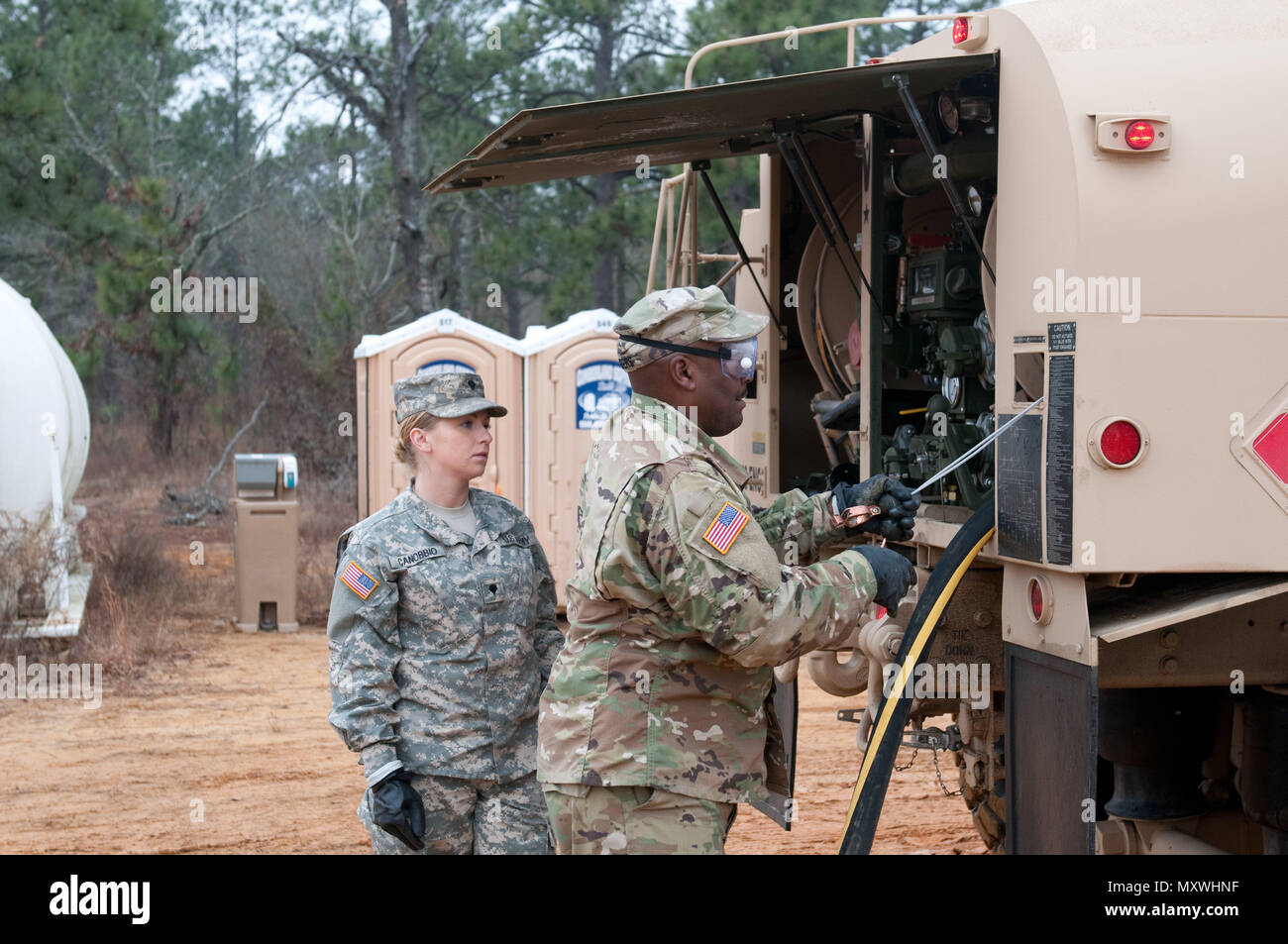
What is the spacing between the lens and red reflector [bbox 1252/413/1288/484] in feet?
12.2

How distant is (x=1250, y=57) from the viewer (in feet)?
12.5

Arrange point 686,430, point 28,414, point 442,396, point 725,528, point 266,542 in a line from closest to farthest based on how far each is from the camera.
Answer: point 725,528 → point 686,430 → point 442,396 → point 28,414 → point 266,542

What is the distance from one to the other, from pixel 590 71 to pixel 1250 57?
1859 cm

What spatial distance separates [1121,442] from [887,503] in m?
0.60

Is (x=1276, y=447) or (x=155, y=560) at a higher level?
(x=1276, y=447)

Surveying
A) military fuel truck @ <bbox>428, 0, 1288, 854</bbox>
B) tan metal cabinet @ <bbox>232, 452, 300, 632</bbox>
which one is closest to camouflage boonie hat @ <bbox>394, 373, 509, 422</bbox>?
military fuel truck @ <bbox>428, 0, 1288, 854</bbox>

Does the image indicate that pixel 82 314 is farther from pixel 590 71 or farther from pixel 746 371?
pixel 746 371

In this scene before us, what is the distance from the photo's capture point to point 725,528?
10.6 ft

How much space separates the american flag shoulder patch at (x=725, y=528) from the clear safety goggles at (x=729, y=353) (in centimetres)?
39

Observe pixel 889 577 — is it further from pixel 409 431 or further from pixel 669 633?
pixel 409 431

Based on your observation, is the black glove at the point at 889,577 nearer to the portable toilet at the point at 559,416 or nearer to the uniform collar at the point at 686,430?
the uniform collar at the point at 686,430

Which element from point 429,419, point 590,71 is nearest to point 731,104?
point 429,419

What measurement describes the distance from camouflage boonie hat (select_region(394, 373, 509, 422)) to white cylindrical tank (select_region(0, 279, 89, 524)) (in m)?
7.73

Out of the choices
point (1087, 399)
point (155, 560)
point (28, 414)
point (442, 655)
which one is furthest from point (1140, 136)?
point (155, 560)
